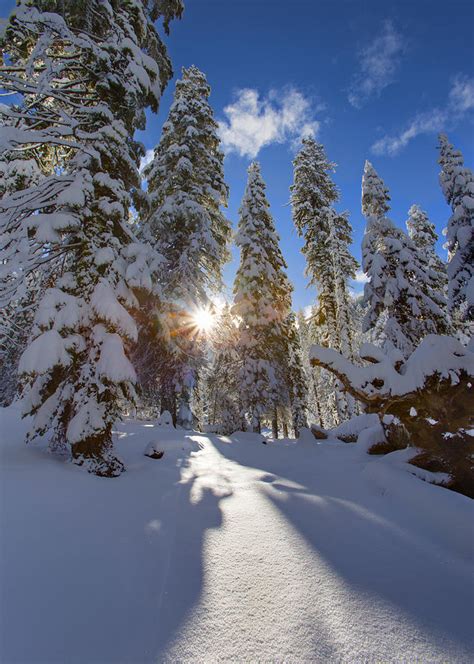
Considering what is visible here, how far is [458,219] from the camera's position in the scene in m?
12.3

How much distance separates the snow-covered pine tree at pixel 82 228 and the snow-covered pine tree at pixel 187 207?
189 inches

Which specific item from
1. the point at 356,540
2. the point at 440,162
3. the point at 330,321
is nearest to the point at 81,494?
the point at 356,540

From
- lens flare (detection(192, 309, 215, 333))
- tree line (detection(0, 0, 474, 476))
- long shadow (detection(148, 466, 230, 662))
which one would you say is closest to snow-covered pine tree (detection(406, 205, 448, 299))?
tree line (detection(0, 0, 474, 476))

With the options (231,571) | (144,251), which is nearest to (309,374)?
(144,251)

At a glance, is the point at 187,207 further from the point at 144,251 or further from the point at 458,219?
the point at 458,219

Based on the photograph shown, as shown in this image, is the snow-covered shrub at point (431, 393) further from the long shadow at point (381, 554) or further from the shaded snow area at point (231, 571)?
the long shadow at point (381, 554)

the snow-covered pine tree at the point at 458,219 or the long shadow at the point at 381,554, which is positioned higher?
the snow-covered pine tree at the point at 458,219

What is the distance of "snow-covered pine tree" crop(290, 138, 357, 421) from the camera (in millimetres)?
16438

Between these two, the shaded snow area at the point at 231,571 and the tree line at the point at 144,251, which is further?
the tree line at the point at 144,251

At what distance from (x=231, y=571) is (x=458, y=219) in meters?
15.0

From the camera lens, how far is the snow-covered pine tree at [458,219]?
12117 millimetres

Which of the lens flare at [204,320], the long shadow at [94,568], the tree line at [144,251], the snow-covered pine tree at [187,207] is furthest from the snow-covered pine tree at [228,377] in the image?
the long shadow at [94,568]

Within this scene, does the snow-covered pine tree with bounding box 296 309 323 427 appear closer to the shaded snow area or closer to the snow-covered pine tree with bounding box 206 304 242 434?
the snow-covered pine tree with bounding box 206 304 242 434

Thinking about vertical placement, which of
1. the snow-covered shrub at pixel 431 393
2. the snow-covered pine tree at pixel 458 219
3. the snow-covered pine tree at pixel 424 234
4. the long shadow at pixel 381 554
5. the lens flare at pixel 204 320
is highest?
the snow-covered pine tree at pixel 424 234
